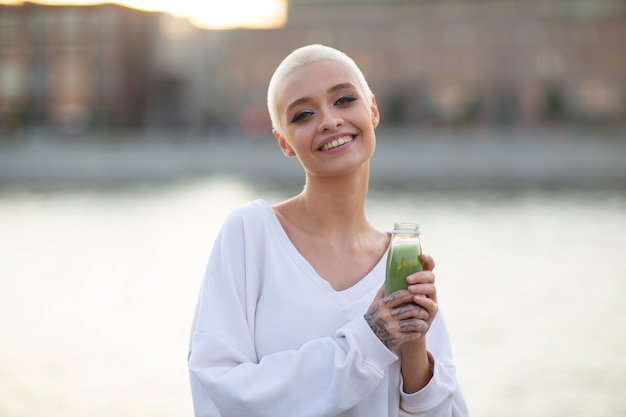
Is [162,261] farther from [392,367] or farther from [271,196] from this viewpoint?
[392,367]

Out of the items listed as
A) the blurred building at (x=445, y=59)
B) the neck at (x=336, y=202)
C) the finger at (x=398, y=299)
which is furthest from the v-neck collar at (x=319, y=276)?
the blurred building at (x=445, y=59)

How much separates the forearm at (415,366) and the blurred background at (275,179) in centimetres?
475

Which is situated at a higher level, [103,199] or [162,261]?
[103,199]

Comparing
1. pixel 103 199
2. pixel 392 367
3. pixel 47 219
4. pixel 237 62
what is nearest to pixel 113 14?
pixel 237 62

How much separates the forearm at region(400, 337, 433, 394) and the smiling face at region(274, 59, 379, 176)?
45cm

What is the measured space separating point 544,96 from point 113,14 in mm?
31554

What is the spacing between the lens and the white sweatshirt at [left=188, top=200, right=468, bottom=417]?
232 cm

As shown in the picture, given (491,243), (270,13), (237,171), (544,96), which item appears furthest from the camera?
(270,13)

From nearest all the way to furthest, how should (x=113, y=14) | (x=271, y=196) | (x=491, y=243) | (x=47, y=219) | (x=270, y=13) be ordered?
(x=491, y=243) → (x=47, y=219) → (x=271, y=196) → (x=113, y=14) → (x=270, y=13)

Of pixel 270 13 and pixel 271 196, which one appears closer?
pixel 271 196

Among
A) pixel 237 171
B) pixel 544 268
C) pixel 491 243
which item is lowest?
pixel 544 268

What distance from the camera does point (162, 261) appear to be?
1539 centimetres

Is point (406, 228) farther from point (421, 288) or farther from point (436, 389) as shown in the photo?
point (436, 389)

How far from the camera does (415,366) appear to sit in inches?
95.2
